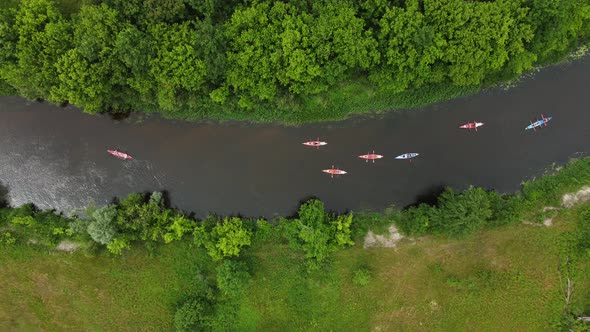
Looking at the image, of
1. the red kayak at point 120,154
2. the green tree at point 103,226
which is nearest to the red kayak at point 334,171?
the red kayak at point 120,154

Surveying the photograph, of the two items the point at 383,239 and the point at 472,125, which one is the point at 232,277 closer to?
the point at 383,239

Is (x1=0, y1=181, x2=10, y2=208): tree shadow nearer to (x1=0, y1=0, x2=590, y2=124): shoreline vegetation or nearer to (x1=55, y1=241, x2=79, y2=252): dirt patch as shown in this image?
(x1=55, y1=241, x2=79, y2=252): dirt patch

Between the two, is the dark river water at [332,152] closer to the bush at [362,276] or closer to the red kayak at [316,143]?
the red kayak at [316,143]

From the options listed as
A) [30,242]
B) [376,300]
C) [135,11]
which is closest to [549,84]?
[376,300]

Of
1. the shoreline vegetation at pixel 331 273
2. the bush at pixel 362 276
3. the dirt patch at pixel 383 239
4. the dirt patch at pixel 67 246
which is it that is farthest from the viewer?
the dirt patch at pixel 67 246

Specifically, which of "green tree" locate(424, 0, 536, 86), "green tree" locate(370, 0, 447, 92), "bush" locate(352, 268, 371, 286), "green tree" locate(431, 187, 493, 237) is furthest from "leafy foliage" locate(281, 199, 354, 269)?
"green tree" locate(424, 0, 536, 86)

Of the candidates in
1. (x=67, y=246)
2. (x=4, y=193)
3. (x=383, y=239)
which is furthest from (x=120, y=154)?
(x=383, y=239)
